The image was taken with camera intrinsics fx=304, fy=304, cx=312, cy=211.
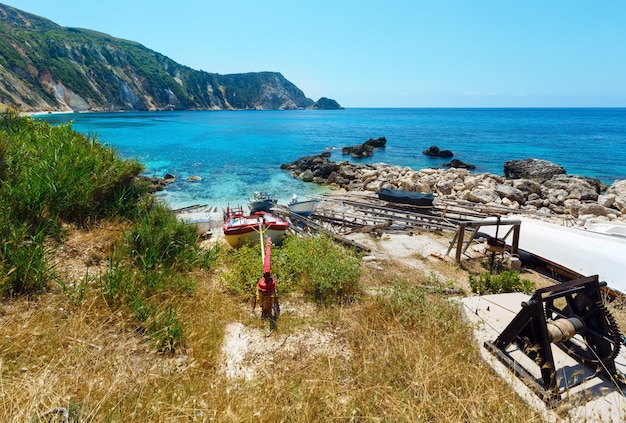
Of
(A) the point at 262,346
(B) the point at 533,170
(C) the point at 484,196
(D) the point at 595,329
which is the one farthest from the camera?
(B) the point at 533,170

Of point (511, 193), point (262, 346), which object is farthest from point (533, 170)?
point (262, 346)

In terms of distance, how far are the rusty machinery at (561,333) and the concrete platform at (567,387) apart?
84 millimetres

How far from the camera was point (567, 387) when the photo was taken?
11.9ft

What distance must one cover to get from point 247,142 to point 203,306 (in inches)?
2140

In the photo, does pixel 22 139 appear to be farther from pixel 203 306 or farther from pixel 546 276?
pixel 546 276

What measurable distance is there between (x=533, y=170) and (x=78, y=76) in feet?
492

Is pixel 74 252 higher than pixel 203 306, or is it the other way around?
pixel 74 252

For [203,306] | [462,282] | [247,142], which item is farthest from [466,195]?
[247,142]

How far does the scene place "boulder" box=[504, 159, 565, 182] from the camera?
30.9 meters

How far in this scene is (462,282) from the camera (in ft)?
Result: 29.2

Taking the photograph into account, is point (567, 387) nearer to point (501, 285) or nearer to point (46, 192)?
point (501, 285)

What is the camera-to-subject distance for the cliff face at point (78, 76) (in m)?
93.4

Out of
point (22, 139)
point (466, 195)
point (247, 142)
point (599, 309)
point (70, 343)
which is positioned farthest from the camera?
point (247, 142)

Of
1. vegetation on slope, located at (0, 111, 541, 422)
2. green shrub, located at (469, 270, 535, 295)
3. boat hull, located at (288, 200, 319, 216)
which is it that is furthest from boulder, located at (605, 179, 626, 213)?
vegetation on slope, located at (0, 111, 541, 422)
